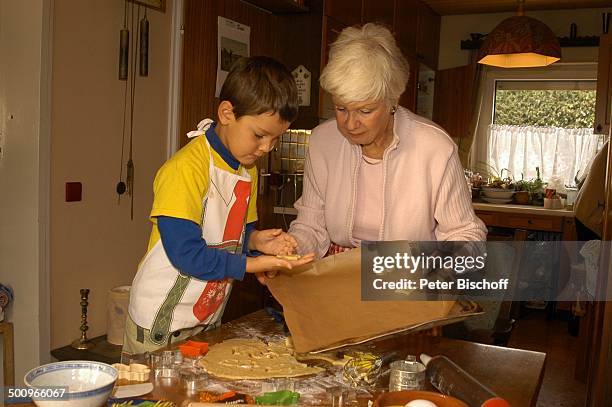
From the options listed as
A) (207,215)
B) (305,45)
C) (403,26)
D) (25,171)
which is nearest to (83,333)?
(25,171)

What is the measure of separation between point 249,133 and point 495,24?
15.8 ft

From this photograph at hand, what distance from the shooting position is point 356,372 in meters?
1.18

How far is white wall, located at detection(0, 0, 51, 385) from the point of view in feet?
7.19

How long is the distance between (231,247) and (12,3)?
1.40m

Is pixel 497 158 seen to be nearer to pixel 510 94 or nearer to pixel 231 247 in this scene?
pixel 510 94

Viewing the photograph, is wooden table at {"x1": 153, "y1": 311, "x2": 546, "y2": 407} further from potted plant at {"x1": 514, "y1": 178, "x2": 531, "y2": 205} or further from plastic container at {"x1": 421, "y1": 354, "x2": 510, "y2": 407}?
potted plant at {"x1": 514, "y1": 178, "x2": 531, "y2": 205}

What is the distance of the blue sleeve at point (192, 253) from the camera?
1.33 m

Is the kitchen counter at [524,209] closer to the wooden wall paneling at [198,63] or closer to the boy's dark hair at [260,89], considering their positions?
the wooden wall paneling at [198,63]

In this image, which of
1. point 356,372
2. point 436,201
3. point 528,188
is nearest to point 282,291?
point 356,372

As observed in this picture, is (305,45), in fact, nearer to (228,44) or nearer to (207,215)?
(228,44)

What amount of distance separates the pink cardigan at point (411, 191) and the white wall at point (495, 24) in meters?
4.22

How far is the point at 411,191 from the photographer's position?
5.57ft

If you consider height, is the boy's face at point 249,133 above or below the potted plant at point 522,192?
above

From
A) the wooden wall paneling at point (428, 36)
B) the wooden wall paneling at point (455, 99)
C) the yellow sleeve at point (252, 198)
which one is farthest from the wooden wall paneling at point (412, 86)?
the yellow sleeve at point (252, 198)
